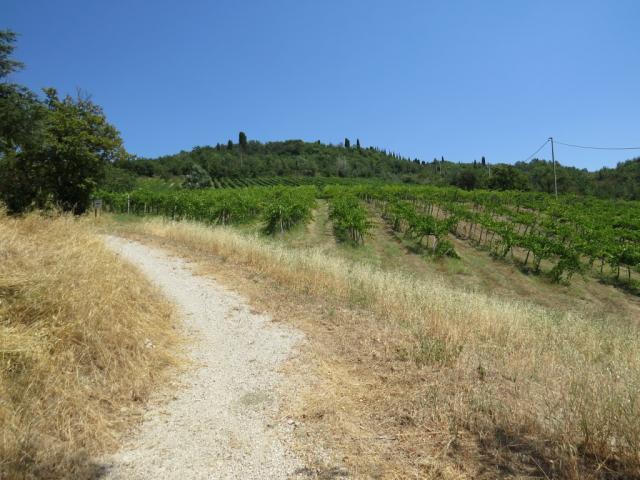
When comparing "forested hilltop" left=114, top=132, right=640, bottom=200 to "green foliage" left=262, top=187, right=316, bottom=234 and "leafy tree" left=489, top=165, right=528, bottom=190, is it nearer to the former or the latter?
"leafy tree" left=489, top=165, right=528, bottom=190

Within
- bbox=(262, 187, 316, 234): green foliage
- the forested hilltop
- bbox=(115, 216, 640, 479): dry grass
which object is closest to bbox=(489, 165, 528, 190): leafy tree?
the forested hilltop

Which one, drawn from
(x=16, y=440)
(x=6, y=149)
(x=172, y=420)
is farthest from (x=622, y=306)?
(x=6, y=149)

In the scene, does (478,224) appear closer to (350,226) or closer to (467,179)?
(350,226)

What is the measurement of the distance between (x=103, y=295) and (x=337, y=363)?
3.24 metres

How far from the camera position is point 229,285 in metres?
8.33

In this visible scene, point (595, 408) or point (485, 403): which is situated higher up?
point (595, 408)

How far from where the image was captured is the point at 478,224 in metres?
26.7

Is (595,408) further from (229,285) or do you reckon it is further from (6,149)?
(6,149)

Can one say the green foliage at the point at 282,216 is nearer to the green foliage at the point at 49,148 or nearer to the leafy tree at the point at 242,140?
the green foliage at the point at 49,148

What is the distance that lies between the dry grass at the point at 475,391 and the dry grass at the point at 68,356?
2009 millimetres

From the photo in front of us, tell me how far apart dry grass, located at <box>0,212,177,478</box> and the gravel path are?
0.31 m

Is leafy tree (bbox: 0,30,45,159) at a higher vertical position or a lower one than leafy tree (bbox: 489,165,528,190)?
lower

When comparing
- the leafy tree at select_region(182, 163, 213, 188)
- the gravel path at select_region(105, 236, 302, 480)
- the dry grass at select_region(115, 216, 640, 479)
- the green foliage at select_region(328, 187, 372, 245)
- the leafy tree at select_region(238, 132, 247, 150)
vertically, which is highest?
the leafy tree at select_region(238, 132, 247, 150)

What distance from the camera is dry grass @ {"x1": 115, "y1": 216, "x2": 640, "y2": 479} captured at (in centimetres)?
279
